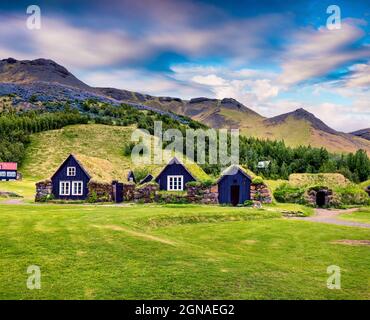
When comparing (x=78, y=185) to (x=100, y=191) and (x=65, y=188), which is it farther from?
(x=100, y=191)

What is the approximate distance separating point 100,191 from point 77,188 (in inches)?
148

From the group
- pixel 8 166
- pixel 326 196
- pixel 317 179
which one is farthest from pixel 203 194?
pixel 8 166

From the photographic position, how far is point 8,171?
10200cm

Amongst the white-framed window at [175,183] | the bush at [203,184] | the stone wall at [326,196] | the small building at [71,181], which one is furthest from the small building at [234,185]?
the small building at [71,181]

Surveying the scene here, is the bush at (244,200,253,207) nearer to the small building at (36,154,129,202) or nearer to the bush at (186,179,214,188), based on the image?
the bush at (186,179,214,188)

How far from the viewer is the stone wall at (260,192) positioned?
4950 cm

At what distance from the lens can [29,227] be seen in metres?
21.7

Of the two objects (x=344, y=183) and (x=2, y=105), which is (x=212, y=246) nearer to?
(x=344, y=183)

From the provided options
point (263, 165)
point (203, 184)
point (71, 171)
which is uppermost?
point (263, 165)

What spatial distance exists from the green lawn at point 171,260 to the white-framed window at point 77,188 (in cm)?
3093

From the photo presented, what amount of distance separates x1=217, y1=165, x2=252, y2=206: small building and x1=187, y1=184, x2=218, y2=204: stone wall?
2.02 ft

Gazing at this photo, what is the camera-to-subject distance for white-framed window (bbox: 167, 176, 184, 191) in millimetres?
53162

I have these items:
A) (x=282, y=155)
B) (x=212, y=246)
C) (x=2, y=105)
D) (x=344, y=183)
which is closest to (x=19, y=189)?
(x=344, y=183)
